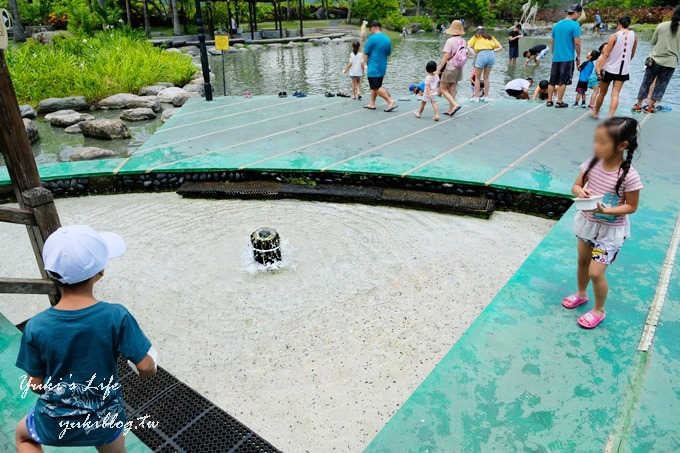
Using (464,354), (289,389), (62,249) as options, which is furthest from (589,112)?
(62,249)

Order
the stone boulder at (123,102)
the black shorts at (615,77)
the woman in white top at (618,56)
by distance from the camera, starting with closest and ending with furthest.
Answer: the woman in white top at (618,56) → the black shorts at (615,77) → the stone boulder at (123,102)

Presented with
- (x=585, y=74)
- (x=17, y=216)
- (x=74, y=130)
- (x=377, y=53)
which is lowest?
(x=74, y=130)

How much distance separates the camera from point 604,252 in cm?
283

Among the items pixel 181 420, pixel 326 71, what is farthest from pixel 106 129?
pixel 326 71

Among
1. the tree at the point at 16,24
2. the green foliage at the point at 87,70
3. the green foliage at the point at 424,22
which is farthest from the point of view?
the green foliage at the point at 424,22

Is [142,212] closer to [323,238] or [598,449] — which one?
[323,238]

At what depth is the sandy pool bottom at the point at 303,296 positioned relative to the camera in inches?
129

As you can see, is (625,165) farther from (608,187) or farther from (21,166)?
(21,166)

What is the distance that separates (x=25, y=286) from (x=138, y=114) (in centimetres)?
899

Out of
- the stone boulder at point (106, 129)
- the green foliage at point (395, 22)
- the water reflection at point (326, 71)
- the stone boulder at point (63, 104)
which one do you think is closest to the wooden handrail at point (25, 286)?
the stone boulder at point (106, 129)

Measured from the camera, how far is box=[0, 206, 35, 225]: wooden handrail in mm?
3012

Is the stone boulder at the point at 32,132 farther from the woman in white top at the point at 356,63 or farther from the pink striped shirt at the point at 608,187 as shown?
the pink striped shirt at the point at 608,187

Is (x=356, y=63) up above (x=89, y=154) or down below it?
above

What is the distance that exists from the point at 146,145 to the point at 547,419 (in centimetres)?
707
